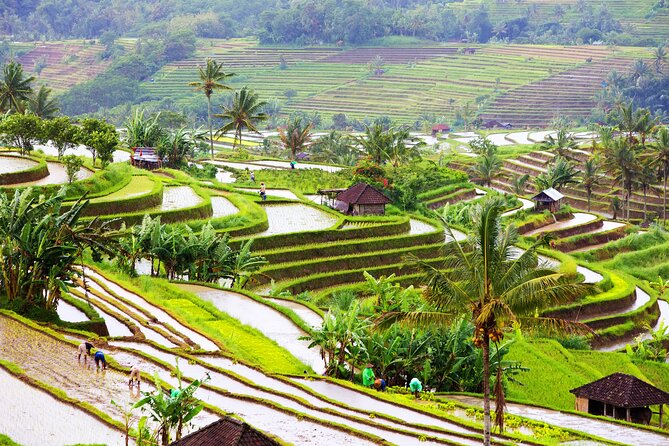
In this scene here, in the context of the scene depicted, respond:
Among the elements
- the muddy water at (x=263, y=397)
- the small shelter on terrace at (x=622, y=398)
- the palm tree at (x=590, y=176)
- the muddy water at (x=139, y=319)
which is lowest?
the palm tree at (x=590, y=176)

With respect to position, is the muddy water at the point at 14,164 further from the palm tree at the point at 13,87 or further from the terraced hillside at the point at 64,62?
the terraced hillside at the point at 64,62

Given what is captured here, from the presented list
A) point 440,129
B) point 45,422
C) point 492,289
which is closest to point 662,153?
point 492,289

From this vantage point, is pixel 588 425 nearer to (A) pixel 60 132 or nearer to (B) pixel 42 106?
(A) pixel 60 132

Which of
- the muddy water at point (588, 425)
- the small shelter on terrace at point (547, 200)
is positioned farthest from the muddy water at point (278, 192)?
the muddy water at point (588, 425)

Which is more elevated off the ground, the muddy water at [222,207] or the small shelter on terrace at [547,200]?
the muddy water at [222,207]

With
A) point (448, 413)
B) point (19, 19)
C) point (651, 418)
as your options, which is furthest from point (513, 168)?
point (19, 19)

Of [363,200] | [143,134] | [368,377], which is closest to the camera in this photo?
[368,377]
